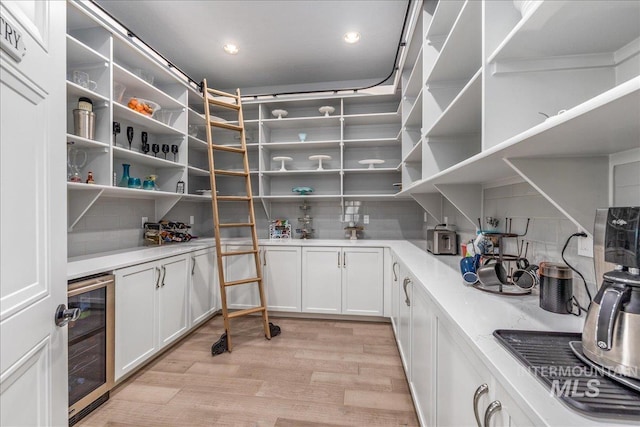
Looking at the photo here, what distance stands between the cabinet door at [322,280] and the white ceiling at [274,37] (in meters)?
2.10

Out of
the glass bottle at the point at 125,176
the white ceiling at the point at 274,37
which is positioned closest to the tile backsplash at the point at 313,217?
the glass bottle at the point at 125,176

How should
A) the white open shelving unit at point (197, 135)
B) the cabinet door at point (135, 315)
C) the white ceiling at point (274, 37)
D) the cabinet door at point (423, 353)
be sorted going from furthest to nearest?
the white ceiling at point (274, 37) → the white open shelving unit at point (197, 135) → the cabinet door at point (135, 315) → the cabinet door at point (423, 353)

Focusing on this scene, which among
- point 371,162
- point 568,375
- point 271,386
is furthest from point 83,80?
point 568,375

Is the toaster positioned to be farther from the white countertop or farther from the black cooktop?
the black cooktop

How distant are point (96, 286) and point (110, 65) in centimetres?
159

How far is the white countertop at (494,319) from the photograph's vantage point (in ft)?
1.70

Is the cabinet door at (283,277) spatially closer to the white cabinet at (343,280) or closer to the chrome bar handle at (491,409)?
the white cabinet at (343,280)

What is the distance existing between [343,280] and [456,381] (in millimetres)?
2161

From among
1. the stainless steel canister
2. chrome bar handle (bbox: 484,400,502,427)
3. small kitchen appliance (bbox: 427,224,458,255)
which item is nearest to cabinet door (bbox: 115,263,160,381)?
the stainless steel canister

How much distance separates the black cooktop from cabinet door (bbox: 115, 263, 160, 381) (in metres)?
2.17

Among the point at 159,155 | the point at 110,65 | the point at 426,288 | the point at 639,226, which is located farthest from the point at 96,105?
the point at 639,226

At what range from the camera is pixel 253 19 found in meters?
2.38

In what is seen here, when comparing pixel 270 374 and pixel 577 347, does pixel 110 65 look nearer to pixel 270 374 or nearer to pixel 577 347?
pixel 270 374

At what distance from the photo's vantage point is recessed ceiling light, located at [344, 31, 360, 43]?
2.56 meters
